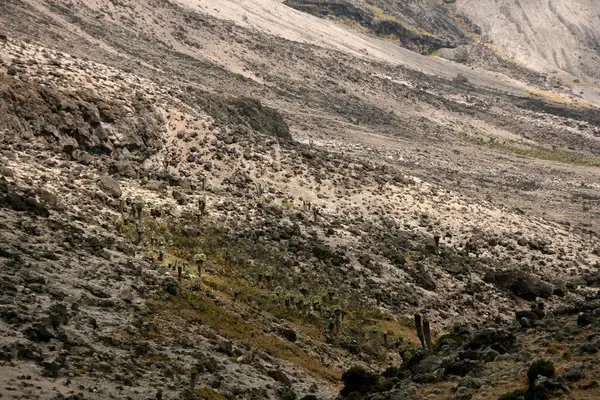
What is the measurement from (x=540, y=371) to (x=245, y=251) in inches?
663

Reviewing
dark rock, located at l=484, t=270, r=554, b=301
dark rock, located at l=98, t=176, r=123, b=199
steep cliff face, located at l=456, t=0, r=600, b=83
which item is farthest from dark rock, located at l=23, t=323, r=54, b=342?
steep cliff face, located at l=456, t=0, r=600, b=83

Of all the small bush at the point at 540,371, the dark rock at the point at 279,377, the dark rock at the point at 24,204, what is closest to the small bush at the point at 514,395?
the small bush at the point at 540,371

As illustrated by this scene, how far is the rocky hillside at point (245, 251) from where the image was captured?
58.2 ft

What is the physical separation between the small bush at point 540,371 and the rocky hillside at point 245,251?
82mm

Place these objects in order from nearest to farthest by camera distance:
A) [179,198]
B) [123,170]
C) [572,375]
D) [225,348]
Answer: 1. [572,375]
2. [225,348]
3. [179,198]
4. [123,170]

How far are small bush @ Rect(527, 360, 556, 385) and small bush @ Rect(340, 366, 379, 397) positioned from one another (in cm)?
492

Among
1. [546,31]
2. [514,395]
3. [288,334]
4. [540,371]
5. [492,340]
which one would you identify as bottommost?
[288,334]

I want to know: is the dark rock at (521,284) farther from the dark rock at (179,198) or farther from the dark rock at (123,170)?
the dark rock at (123,170)

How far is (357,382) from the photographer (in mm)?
19969

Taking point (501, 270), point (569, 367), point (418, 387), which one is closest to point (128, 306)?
point (418, 387)

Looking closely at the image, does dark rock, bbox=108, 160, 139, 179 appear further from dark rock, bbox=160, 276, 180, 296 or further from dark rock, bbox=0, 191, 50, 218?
dark rock, bbox=160, 276, 180, 296

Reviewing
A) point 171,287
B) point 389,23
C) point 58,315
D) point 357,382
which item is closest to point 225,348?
point 171,287

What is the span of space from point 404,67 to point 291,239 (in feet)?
250

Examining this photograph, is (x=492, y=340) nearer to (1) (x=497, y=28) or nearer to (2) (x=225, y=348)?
(2) (x=225, y=348)
